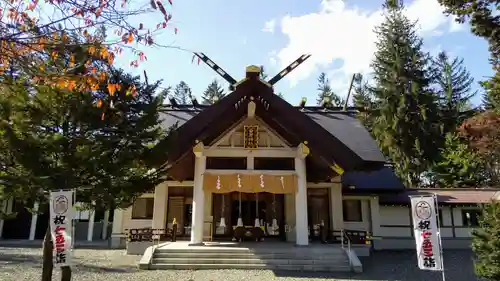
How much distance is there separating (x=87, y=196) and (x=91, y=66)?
450cm

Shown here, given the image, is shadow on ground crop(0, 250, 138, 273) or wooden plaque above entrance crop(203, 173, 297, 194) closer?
shadow on ground crop(0, 250, 138, 273)

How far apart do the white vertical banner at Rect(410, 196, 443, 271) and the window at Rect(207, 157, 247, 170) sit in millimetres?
6019

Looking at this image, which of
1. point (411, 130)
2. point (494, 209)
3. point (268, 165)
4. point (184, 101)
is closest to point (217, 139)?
point (268, 165)

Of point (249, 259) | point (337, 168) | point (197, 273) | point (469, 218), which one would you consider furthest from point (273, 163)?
point (469, 218)

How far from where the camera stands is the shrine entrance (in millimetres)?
13348

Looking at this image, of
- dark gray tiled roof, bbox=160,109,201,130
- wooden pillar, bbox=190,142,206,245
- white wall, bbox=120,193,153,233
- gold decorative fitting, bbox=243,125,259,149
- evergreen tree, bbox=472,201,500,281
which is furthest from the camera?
dark gray tiled roof, bbox=160,109,201,130

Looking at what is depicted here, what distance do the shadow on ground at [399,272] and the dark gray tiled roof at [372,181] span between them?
12.1 ft

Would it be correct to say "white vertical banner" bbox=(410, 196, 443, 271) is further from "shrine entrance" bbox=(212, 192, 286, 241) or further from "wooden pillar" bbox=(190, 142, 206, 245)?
"shrine entrance" bbox=(212, 192, 286, 241)

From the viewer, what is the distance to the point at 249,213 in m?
13.6

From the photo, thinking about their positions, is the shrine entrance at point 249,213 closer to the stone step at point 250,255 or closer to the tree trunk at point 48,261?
the stone step at point 250,255

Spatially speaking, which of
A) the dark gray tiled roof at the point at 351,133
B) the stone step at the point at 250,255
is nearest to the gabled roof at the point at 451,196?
the dark gray tiled roof at the point at 351,133

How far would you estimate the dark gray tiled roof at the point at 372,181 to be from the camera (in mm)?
15008

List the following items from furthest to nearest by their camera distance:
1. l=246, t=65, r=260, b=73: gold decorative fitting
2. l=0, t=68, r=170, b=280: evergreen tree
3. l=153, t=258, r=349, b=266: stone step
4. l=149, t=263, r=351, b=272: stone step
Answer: l=246, t=65, r=260, b=73: gold decorative fitting, l=153, t=258, r=349, b=266: stone step, l=149, t=263, r=351, b=272: stone step, l=0, t=68, r=170, b=280: evergreen tree

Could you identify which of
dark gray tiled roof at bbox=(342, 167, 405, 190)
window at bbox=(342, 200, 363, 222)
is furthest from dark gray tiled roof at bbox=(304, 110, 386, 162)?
window at bbox=(342, 200, 363, 222)
